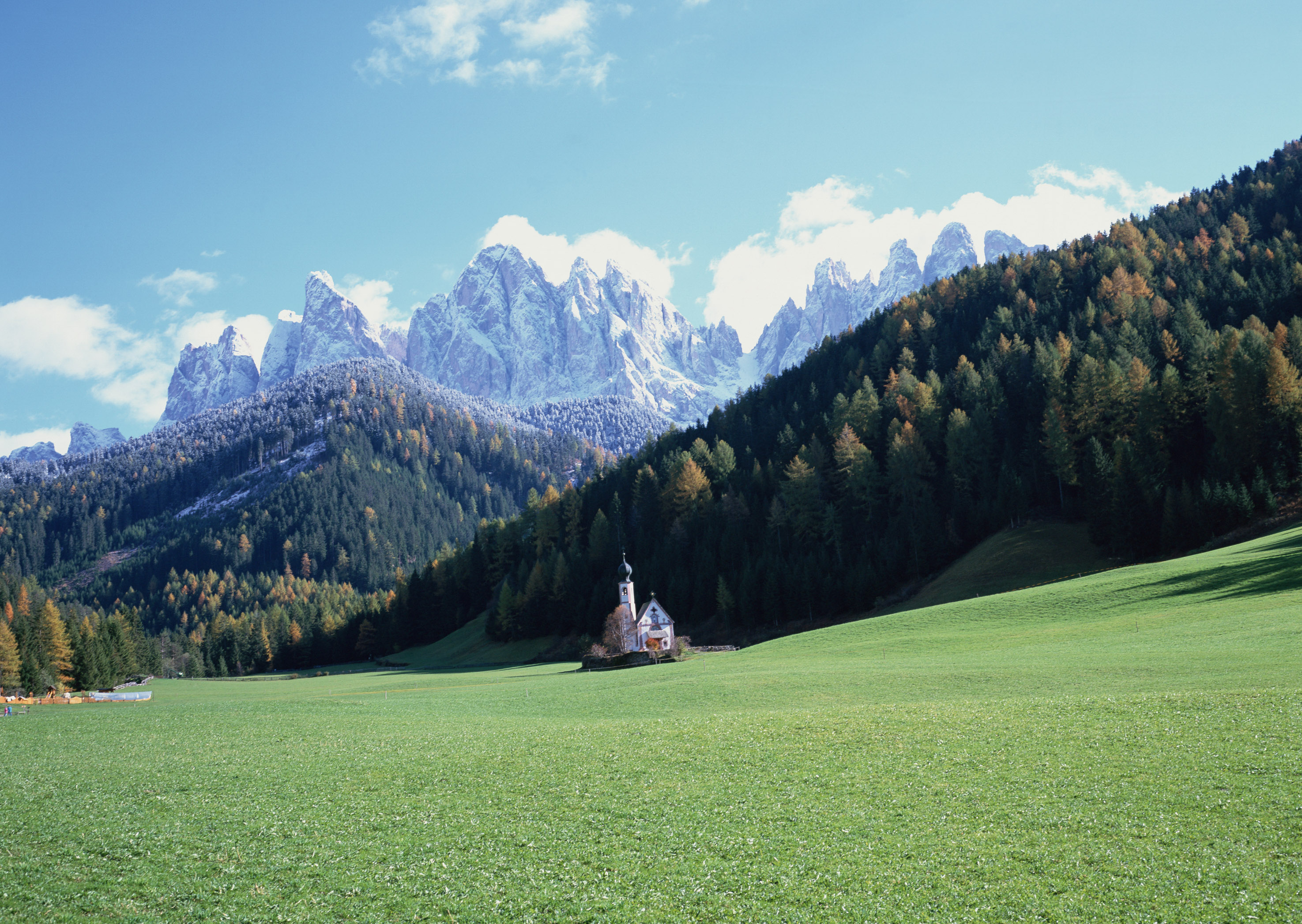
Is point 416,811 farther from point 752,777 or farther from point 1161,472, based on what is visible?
point 1161,472

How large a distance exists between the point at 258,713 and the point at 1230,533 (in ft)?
236

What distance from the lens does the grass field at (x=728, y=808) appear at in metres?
11.9

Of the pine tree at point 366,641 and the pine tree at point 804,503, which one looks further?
the pine tree at point 366,641

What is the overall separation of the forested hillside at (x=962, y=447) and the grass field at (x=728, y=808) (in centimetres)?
4976

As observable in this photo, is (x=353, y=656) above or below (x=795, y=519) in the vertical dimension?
below

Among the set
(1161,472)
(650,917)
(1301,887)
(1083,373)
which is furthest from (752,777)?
(1083,373)

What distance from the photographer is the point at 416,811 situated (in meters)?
17.0

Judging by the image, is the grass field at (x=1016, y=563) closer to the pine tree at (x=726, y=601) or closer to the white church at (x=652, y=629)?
the pine tree at (x=726, y=601)

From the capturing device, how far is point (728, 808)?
53.8 feet

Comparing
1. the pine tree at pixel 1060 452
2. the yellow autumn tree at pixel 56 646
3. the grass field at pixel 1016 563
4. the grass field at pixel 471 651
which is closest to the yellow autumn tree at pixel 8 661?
the yellow autumn tree at pixel 56 646

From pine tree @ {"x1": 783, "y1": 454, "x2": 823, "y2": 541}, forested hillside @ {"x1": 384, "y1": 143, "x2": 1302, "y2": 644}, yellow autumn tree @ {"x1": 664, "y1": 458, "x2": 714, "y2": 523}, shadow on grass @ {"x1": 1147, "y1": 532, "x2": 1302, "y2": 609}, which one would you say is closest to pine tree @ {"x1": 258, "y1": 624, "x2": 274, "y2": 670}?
forested hillside @ {"x1": 384, "y1": 143, "x2": 1302, "y2": 644}

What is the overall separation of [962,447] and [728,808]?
280ft

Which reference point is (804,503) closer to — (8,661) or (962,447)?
(962,447)

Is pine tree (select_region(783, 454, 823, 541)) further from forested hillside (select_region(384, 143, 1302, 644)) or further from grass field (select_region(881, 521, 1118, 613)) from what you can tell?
grass field (select_region(881, 521, 1118, 613))
